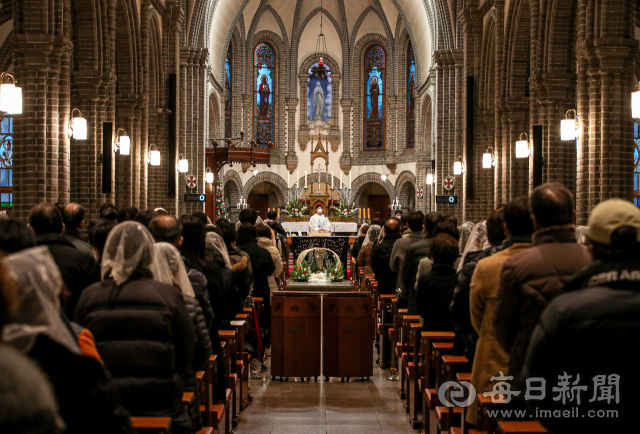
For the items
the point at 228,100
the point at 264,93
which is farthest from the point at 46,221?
the point at 264,93

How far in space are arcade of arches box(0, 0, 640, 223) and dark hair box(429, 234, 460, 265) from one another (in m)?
5.78

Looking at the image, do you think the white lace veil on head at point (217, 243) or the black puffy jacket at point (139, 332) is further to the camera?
the white lace veil on head at point (217, 243)

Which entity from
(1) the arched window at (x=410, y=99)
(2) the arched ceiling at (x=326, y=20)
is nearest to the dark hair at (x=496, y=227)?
(1) the arched window at (x=410, y=99)

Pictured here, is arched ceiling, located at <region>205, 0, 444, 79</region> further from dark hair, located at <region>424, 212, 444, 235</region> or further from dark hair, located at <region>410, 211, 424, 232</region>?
dark hair, located at <region>424, 212, 444, 235</region>

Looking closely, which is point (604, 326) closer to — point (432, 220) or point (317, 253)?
point (432, 220)

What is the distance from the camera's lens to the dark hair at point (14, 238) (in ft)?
8.40

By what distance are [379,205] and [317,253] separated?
22.6 m

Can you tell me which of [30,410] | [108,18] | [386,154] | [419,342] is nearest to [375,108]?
[386,154]

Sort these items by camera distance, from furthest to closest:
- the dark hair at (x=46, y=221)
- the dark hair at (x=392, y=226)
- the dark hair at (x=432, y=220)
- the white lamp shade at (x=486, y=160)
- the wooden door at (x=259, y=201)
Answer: the wooden door at (x=259, y=201)
the white lamp shade at (x=486, y=160)
the dark hair at (x=392, y=226)
the dark hair at (x=432, y=220)
the dark hair at (x=46, y=221)

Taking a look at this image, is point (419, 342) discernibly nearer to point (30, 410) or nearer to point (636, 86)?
point (30, 410)

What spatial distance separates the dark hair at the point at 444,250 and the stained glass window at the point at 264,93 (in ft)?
101

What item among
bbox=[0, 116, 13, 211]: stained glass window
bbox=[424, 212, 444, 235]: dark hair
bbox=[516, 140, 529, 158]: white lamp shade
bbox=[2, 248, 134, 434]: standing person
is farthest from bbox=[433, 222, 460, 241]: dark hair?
bbox=[0, 116, 13, 211]: stained glass window

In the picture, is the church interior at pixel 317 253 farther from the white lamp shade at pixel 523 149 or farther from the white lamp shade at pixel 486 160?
the white lamp shade at pixel 486 160

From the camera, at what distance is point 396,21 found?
113ft
